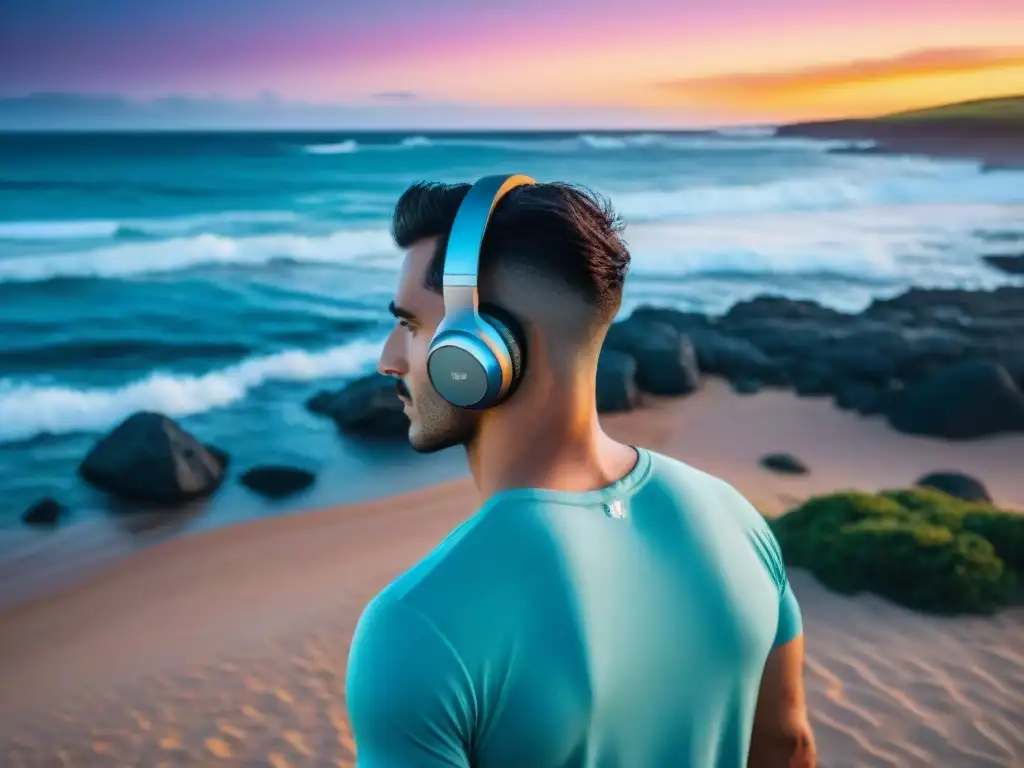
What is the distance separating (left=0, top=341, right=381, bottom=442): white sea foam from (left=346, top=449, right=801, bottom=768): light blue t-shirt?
11682 mm

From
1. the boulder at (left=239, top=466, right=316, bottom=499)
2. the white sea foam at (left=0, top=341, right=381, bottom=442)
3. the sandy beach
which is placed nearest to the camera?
the sandy beach

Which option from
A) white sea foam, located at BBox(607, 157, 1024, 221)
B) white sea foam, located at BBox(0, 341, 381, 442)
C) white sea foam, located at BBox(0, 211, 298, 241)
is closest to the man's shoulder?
white sea foam, located at BBox(0, 341, 381, 442)

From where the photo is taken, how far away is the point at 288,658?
5.79 metres

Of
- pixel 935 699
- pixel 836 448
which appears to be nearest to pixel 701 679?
pixel 935 699

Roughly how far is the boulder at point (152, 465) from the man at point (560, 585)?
755 centimetres

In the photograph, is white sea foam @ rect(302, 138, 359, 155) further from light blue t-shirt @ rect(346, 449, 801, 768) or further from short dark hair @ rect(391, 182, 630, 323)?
light blue t-shirt @ rect(346, 449, 801, 768)

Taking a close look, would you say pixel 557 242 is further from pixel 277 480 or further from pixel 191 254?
pixel 191 254

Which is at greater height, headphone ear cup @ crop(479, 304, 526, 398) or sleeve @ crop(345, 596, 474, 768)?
A: headphone ear cup @ crop(479, 304, 526, 398)

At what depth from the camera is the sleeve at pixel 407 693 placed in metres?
1.19

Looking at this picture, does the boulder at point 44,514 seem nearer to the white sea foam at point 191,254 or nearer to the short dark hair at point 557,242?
the short dark hair at point 557,242

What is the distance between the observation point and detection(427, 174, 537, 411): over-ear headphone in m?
1.43

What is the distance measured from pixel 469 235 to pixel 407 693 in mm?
654

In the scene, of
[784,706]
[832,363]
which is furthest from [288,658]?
[832,363]

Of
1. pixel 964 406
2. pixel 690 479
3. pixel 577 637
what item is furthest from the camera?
pixel 964 406
